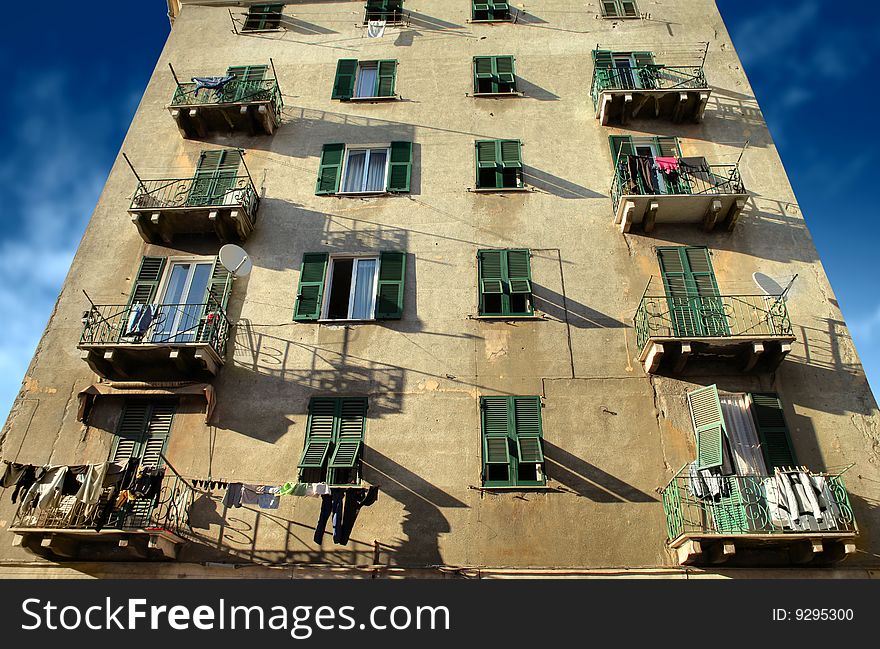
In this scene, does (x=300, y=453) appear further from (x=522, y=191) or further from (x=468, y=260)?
(x=522, y=191)

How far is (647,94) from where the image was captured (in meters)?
17.5

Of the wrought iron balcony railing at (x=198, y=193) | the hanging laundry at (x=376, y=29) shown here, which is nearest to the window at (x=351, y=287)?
the wrought iron balcony railing at (x=198, y=193)

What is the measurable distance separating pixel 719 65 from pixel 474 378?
12.4 metres

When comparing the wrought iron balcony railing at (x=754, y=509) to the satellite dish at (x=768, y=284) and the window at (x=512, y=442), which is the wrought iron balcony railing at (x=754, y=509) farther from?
the satellite dish at (x=768, y=284)

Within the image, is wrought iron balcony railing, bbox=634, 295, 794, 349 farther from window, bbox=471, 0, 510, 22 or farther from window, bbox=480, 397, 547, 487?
window, bbox=471, 0, 510, 22

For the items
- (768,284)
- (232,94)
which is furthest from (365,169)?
(768,284)

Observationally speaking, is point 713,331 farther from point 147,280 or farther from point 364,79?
point 147,280

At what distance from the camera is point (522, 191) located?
1686 centimetres

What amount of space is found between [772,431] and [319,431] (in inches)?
345

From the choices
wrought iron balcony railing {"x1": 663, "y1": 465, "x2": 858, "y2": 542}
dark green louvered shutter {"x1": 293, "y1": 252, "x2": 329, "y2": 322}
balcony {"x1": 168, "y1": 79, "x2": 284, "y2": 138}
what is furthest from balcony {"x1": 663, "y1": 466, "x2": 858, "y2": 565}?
balcony {"x1": 168, "y1": 79, "x2": 284, "y2": 138}

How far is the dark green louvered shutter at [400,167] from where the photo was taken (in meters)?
17.1

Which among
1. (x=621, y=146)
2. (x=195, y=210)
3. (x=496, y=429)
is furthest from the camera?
(x=621, y=146)

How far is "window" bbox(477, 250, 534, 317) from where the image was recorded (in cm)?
1490

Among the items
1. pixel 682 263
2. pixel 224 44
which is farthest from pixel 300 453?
pixel 224 44
